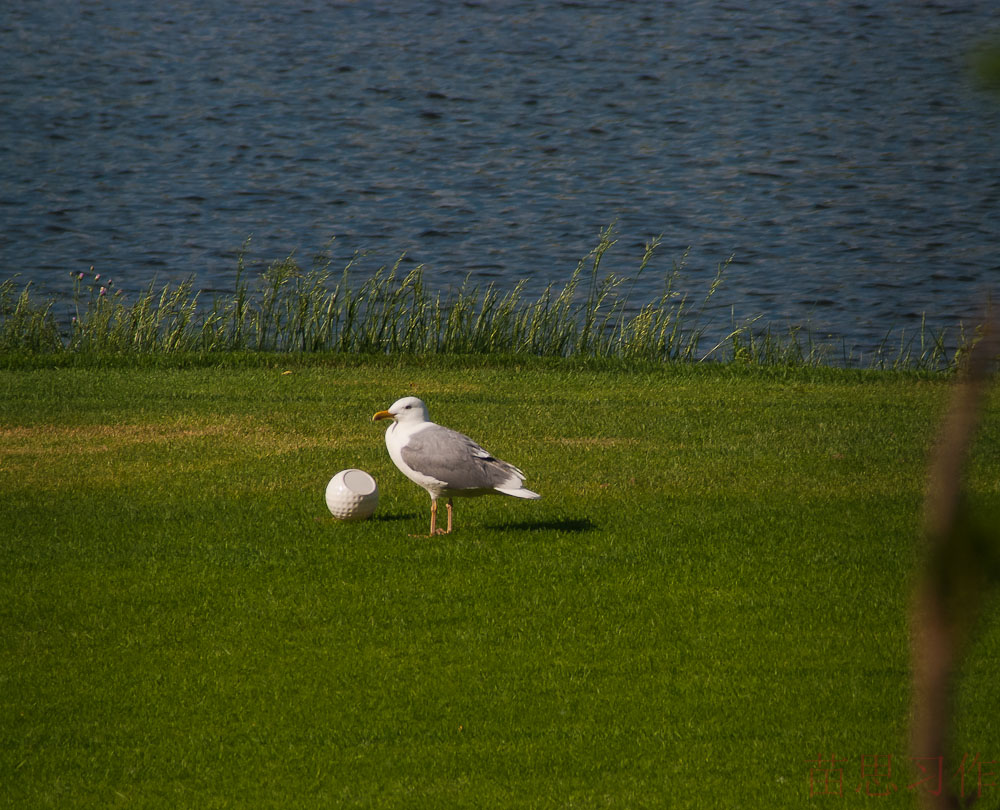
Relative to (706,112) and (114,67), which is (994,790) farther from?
(114,67)

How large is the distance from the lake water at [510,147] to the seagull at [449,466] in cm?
1088

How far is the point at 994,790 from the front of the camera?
4109 millimetres

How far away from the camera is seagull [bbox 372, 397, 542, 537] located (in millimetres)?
6816

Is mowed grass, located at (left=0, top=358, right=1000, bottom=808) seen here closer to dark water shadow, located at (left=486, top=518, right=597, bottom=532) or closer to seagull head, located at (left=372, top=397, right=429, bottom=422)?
dark water shadow, located at (left=486, top=518, right=597, bottom=532)

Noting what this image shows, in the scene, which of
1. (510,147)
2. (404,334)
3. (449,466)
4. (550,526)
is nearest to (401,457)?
(449,466)

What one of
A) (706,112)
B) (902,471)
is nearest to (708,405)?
(902,471)

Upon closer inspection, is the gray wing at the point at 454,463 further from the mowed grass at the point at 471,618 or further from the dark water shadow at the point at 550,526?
the dark water shadow at the point at 550,526

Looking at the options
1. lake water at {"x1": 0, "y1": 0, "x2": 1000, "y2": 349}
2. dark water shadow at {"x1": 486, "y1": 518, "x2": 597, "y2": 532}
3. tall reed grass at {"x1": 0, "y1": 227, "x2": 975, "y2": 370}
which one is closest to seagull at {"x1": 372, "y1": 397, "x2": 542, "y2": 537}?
dark water shadow at {"x1": 486, "y1": 518, "x2": 597, "y2": 532}

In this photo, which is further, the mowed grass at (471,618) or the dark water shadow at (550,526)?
the dark water shadow at (550,526)

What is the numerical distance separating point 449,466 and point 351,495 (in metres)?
0.83

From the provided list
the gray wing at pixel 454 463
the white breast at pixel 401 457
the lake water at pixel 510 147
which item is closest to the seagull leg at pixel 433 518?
the white breast at pixel 401 457

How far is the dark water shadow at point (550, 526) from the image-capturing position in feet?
24.3

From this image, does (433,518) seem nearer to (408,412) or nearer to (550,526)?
(408,412)

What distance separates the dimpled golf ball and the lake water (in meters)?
11.0
